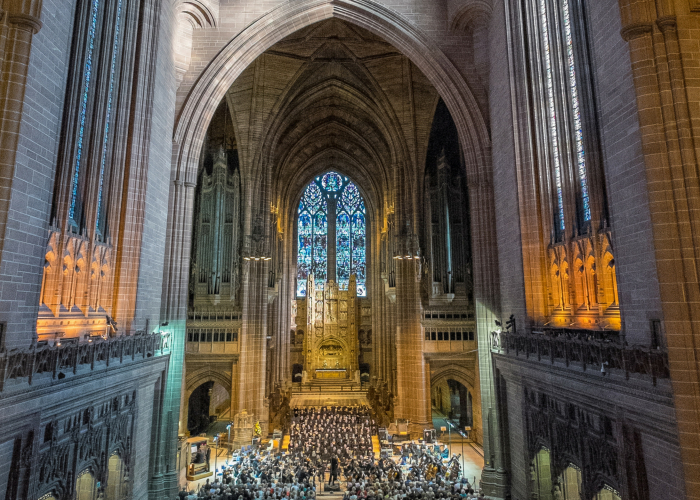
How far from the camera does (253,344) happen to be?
2131cm

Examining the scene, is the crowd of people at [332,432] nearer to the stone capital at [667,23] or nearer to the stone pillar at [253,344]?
the stone pillar at [253,344]

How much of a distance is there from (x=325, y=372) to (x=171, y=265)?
73.3 ft

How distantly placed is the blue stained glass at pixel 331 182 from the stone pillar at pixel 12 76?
31934mm

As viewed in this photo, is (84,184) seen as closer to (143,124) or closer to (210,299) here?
(143,124)

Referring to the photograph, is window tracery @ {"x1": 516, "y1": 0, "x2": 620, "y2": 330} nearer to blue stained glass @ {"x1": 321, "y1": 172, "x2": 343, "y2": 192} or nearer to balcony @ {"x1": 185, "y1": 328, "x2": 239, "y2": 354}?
balcony @ {"x1": 185, "y1": 328, "x2": 239, "y2": 354}


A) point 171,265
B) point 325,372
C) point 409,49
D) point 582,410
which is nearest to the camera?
point 582,410

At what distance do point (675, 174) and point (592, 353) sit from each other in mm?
3254

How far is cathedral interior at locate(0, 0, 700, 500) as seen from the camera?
639cm

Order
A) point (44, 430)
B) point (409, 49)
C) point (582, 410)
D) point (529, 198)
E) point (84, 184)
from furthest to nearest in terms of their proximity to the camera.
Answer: point (409, 49)
point (529, 198)
point (84, 184)
point (582, 410)
point (44, 430)

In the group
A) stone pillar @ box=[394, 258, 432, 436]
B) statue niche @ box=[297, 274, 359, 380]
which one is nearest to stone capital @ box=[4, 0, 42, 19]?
stone pillar @ box=[394, 258, 432, 436]

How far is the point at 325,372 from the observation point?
3406cm

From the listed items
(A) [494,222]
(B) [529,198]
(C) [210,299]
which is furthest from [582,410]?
(C) [210,299]

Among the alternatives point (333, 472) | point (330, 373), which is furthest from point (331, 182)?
point (333, 472)

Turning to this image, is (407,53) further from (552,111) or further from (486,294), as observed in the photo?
(486,294)
